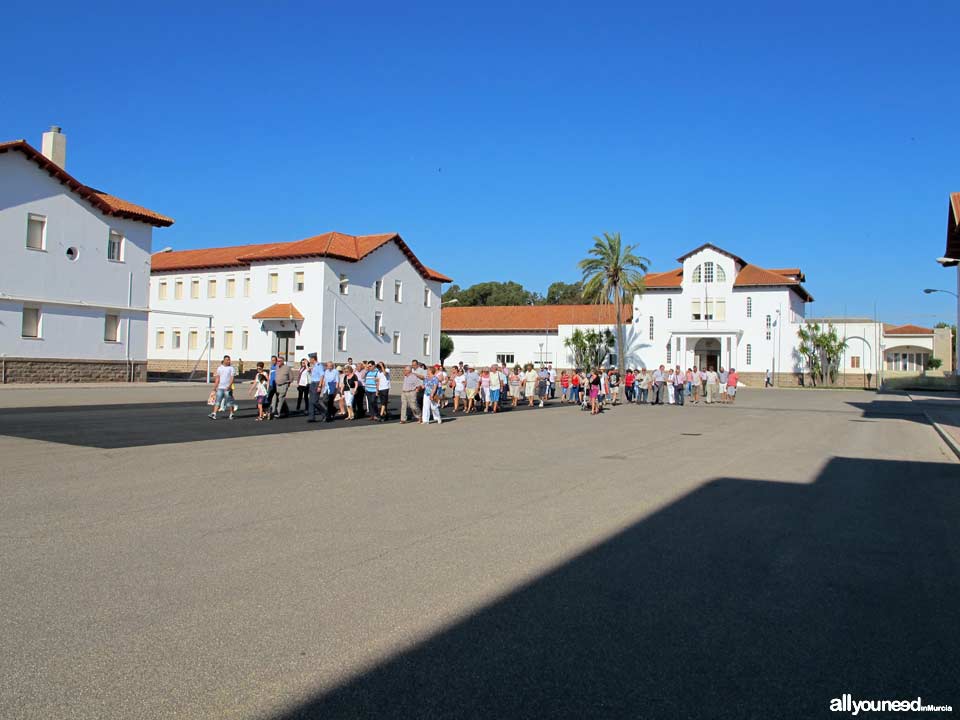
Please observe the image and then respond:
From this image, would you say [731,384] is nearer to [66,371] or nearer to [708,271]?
[66,371]

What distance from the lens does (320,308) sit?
2024 inches

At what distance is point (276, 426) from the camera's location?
770 inches

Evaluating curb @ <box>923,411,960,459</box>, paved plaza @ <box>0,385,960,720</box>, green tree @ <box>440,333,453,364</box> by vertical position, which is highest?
green tree @ <box>440,333,453,364</box>

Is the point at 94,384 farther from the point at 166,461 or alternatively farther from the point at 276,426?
the point at 166,461

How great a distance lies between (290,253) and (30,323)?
20.2 meters

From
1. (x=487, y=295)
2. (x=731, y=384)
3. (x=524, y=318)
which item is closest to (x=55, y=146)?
(x=731, y=384)

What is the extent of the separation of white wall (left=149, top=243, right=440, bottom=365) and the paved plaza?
129 ft

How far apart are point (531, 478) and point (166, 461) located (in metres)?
5.54

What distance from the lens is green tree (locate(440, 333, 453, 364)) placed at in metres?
80.4

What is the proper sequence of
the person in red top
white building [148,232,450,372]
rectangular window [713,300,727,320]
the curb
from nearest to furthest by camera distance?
the curb < the person in red top < white building [148,232,450,372] < rectangular window [713,300,727,320]

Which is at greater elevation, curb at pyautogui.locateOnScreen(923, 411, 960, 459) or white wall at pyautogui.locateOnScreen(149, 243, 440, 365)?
white wall at pyautogui.locateOnScreen(149, 243, 440, 365)

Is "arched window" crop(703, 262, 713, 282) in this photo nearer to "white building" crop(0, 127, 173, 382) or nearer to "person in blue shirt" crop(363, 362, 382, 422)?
"white building" crop(0, 127, 173, 382)

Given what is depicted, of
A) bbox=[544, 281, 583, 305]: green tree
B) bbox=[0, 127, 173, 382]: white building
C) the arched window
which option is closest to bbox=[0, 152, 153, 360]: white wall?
bbox=[0, 127, 173, 382]: white building

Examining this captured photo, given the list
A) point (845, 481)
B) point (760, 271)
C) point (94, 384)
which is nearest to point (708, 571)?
point (845, 481)
